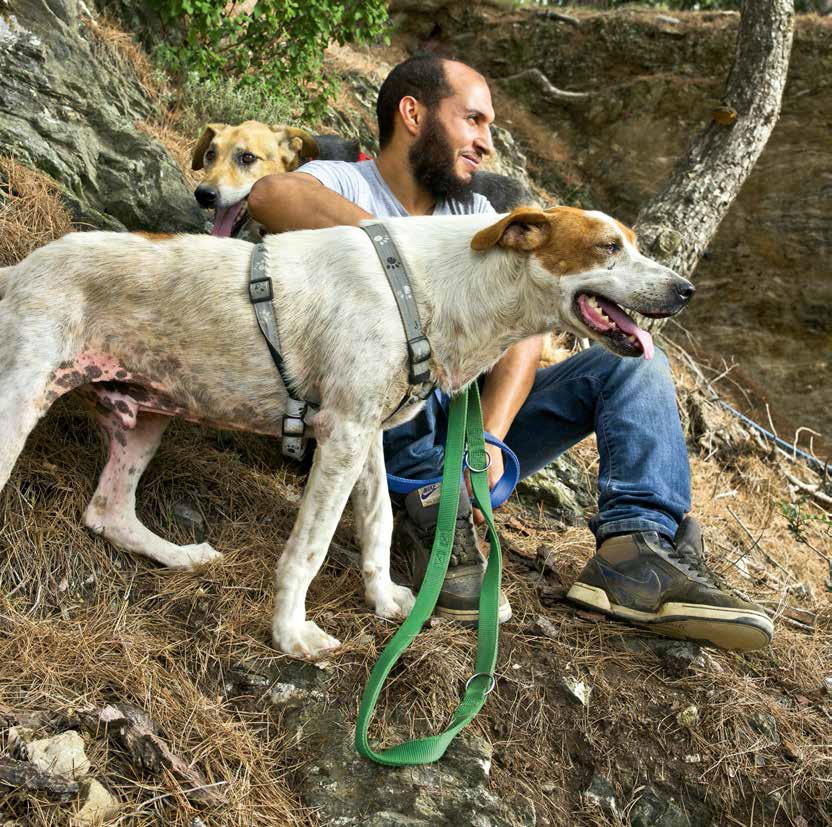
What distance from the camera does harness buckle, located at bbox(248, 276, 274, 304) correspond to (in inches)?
107

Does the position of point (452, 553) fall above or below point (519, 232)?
below

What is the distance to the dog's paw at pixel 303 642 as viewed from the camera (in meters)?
2.67

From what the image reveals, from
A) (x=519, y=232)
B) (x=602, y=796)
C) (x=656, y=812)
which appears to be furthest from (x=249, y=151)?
(x=656, y=812)

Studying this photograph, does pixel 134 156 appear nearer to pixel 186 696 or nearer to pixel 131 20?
pixel 131 20

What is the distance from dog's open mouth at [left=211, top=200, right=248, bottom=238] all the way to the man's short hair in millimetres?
1025

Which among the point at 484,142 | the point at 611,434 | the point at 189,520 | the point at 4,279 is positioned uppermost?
the point at 484,142

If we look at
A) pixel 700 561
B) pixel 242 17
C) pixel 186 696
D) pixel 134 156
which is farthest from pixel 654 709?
pixel 242 17

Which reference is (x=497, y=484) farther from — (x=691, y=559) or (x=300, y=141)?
(x=300, y=141)

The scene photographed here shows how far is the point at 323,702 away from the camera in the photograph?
259 centimetres

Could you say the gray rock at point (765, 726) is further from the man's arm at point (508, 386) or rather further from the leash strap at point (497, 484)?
the man's arm at point (508, 386)

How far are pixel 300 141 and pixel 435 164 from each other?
166 cm

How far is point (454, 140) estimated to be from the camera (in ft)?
12.9

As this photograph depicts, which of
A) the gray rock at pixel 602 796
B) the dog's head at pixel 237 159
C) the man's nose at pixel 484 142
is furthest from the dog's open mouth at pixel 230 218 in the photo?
the gray rock at pixel 602 796

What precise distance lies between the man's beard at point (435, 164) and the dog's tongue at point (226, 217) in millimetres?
1225
